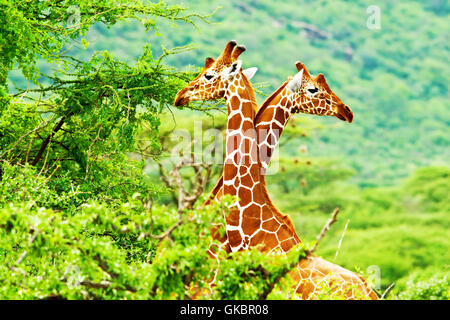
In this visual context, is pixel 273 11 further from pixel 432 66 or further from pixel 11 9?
pixel 11 9

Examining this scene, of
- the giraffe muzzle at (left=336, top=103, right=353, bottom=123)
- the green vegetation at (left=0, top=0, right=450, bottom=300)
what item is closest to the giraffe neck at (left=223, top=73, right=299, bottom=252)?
the green vegetation at (left=0, top=0, right=450, bottom=300)

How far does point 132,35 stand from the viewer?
36.7 metres

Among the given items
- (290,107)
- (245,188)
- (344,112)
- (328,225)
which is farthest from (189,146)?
(344,112)

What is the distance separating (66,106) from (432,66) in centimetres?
4128

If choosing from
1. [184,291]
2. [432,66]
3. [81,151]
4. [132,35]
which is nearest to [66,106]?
[81,151]

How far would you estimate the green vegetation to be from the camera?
511 cm

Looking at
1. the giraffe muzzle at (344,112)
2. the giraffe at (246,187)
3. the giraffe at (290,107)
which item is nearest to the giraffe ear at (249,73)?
the giraffe at (246,187)

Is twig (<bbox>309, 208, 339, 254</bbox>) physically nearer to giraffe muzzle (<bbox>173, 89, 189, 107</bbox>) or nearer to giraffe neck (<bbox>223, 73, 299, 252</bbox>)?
giraffe neck (<bbox>223, 73, 299, 252</bbox>)

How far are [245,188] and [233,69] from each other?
46.0 inches

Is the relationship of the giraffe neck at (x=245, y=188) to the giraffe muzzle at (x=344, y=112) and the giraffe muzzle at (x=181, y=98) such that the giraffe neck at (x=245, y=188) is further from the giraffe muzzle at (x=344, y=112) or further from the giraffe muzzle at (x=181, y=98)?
the giraffe muzzle at (x=344, y=112)

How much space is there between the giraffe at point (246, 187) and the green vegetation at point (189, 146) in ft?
1.14

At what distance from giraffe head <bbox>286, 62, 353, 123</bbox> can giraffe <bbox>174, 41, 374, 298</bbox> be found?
0.19ft

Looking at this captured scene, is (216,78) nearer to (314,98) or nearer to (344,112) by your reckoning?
(314,98)

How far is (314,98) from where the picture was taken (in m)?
6.81
